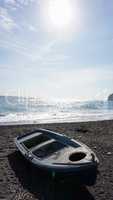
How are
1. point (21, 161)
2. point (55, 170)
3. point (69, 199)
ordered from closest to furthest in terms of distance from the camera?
point (69, 199) < point (55, 170) < point (21, 161)

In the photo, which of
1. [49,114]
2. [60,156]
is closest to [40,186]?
[60,156]

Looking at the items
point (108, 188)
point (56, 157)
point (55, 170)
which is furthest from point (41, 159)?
point (108, 188)

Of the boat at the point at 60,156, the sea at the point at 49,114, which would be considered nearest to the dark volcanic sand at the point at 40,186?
the boat at the point at 60,156

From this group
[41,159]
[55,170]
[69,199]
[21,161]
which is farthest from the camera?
[21,161]

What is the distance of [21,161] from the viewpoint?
27.5 ft

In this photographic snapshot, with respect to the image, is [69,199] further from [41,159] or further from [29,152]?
[29,152]

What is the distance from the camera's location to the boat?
223 inches

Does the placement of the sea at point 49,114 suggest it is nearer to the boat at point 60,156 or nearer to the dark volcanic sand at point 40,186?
the boat at point 60,156

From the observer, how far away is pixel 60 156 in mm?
6730

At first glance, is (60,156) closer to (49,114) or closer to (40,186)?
(40,186)

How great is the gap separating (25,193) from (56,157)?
1.35 metres

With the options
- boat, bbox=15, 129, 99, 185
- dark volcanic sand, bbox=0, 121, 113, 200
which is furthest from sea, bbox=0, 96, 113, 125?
dark volcanic sand, bbox=0, 121, 113, 200

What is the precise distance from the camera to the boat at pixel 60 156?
5664 mm

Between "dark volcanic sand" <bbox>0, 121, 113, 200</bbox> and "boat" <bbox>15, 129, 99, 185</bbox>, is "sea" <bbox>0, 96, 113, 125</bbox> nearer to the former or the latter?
"boat" <bbox>15, 129, 99, 185</bbox>
